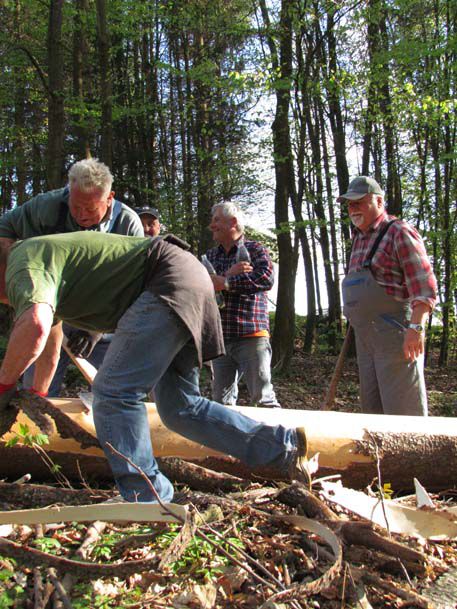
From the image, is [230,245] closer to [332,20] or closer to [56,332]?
[56,332]

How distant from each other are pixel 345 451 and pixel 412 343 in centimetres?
94

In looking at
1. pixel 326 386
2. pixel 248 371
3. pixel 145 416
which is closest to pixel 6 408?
pixel 145 416

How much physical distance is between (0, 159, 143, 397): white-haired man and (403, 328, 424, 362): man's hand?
2.10m

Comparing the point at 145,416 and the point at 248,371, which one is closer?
the point at 145,416

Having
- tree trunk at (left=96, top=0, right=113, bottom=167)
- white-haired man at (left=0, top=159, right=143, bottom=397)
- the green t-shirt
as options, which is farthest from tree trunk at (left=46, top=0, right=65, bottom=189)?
the green t-shirt

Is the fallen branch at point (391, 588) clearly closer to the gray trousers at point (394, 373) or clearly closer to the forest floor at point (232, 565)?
the forest floor at point (232, 565)

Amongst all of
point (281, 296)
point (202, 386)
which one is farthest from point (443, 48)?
point (202, 386)

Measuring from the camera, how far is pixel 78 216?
11.4ft

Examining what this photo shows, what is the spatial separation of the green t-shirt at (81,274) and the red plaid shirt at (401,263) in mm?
1853

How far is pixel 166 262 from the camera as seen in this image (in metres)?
2.75

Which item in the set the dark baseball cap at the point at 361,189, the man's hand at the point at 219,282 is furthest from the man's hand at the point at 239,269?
the dark baseball cap at the point at 361,189

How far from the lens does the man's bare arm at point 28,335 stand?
229cm

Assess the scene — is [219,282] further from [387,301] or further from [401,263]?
[401,263]

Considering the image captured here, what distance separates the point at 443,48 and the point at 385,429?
9.02 metres
